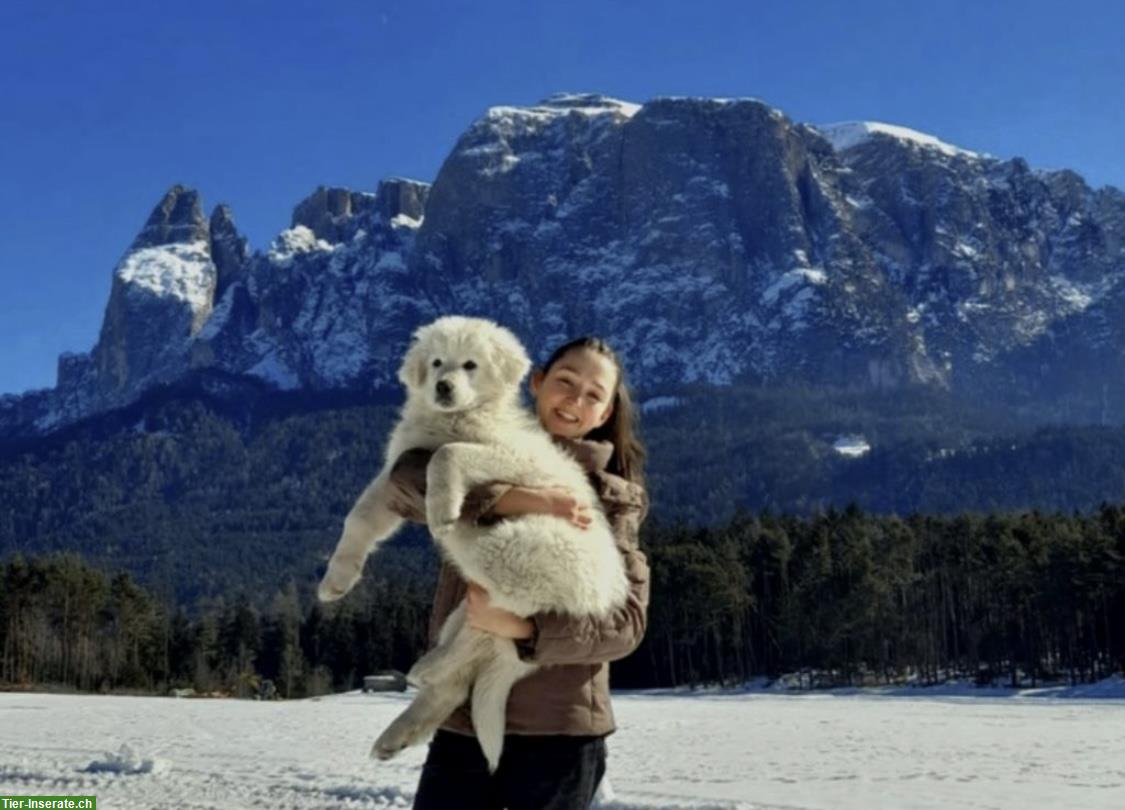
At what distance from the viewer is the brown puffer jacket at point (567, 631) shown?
11.6ft

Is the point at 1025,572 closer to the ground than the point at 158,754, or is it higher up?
higher up

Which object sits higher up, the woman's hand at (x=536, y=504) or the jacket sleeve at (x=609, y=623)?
the woman's hand at (x=536, y=504)

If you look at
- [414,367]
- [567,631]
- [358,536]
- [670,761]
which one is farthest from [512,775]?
[670,761]

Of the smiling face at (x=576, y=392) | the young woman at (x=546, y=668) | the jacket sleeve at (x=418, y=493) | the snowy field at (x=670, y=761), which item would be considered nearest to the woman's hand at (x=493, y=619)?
the young woman at (x=546, y=668)

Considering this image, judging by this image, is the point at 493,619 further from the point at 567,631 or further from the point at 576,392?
the point at 576,392

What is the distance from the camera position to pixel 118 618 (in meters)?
80.8

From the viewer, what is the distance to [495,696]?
11.9 feet

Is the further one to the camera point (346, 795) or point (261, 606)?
point (261, 606)

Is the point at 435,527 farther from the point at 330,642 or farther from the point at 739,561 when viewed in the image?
the point at 330,642

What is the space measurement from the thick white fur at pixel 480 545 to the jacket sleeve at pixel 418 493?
29mm

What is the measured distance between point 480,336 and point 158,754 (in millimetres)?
16846

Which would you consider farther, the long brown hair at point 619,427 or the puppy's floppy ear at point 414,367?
the long brown hair at point 619,427

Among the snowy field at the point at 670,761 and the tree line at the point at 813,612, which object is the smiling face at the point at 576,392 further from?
the tree line at the point at 813,612

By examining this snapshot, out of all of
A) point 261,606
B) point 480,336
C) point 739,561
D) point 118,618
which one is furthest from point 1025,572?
point 261,606
